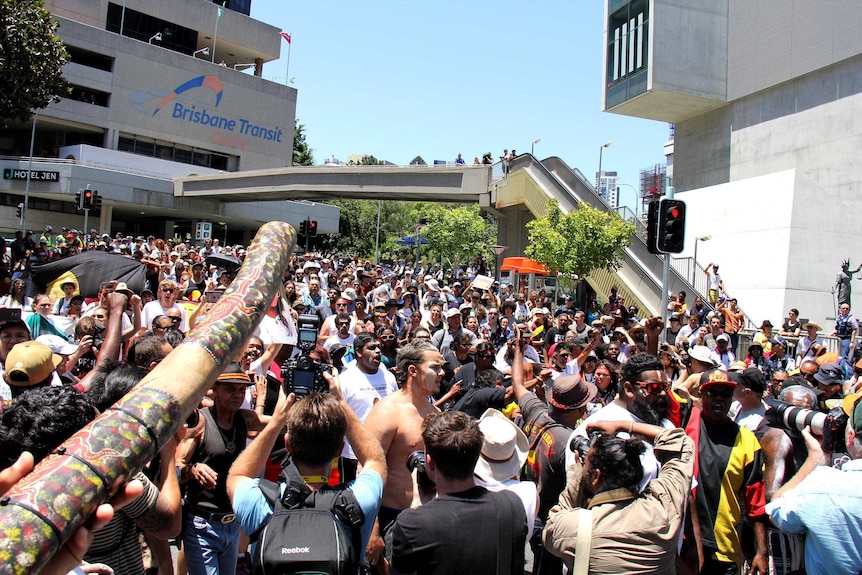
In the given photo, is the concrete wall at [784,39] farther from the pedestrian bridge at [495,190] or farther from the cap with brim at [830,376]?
the cap with brim at [830,376]

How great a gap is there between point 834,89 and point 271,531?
30.1 metres

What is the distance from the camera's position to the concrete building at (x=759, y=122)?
885 inches

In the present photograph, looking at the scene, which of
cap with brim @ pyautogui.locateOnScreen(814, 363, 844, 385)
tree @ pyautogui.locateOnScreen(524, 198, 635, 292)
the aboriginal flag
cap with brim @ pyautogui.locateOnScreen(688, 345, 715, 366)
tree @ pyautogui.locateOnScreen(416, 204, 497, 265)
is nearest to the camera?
cap with brim @ pyautogui.locateOnScreen(688, 345, 715, 366)

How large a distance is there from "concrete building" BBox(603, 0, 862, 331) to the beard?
19.8m

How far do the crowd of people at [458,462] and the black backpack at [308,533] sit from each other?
1cm

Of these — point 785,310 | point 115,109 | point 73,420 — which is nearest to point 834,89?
point 785,310

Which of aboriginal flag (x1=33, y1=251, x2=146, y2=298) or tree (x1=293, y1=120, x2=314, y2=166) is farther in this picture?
tree (x1=293, y1=120, x2=314, y2=166)

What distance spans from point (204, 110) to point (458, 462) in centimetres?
5697

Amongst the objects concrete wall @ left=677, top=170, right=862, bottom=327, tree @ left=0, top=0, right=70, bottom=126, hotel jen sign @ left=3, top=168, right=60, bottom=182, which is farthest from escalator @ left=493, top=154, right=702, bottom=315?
hotel jen sign @ left=3, top=168, right=60, bottom=182

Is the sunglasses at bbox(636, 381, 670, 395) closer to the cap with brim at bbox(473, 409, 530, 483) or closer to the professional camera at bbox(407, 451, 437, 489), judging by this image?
the cap with brim at bbox(473, 409, 530, 483)

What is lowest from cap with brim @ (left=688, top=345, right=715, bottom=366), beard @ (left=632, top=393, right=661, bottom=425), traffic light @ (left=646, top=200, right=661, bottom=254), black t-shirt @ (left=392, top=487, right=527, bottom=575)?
black t-shirt @ (left=392, top=487, right=527, bottom=575)

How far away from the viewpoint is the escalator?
70.3ft

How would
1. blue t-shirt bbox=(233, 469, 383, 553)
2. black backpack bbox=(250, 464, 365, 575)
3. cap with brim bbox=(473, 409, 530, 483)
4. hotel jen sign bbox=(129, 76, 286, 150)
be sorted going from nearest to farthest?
black backpack bbox=(250, 464, 365, 575), blue t-shirt bbox=(233, 469, 383, 553), cap with brim bbox=(473, 409, 530, 483), hotel jen sign bbox=(129, 76, 286, 150)

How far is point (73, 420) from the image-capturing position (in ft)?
8.45
